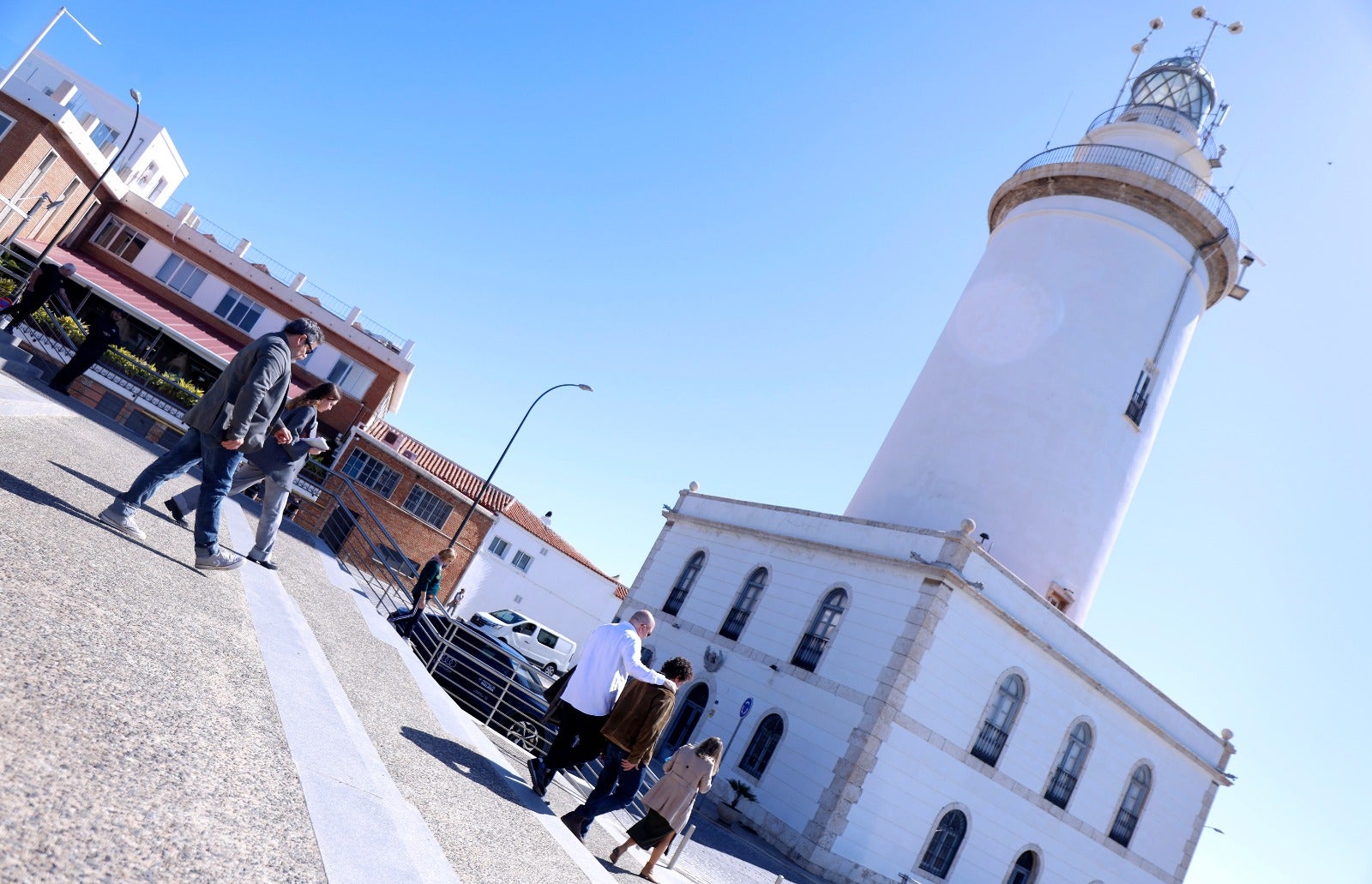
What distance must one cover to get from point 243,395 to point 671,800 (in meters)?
4.47

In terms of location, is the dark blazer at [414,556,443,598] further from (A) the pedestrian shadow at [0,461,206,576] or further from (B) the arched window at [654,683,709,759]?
(B) the arched window at [654,683,709,759]

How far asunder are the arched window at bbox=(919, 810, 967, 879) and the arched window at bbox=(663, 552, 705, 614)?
8.51m

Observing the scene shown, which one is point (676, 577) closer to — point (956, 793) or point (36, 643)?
point (956, 793)

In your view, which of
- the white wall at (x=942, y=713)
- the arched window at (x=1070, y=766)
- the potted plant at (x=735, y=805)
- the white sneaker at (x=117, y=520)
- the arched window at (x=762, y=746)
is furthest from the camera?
the arched window at (x=1070, y=766)

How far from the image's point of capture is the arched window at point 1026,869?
17.7 m

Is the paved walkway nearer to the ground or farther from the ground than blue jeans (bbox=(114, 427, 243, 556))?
nearer to the ground

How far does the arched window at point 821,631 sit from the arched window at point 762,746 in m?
1.26

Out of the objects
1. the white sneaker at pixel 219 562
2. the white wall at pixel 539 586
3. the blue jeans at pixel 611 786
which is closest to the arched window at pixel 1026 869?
the blue jeans at pixel 611 786

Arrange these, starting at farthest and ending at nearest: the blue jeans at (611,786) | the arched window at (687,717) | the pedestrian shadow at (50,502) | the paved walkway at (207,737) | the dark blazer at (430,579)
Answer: the arched window at (687,717) < the dark blazer at (430,579) < the blue jeans at (611,786) < the pedestrian shadow at (50,502) < the paved walkway at (207,737)

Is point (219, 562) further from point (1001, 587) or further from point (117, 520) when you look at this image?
point (1001, 587)

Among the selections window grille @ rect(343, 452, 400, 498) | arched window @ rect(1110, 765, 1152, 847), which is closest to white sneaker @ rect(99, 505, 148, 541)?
arched window @ rect(1110, 765, 1152, 847)

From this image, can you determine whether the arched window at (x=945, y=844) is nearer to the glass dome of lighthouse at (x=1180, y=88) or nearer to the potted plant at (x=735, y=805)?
the potted plant at (x=735, y=805)

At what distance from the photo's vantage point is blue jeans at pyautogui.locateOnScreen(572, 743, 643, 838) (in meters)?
6.23

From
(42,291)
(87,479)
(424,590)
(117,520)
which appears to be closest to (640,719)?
(117,520)
